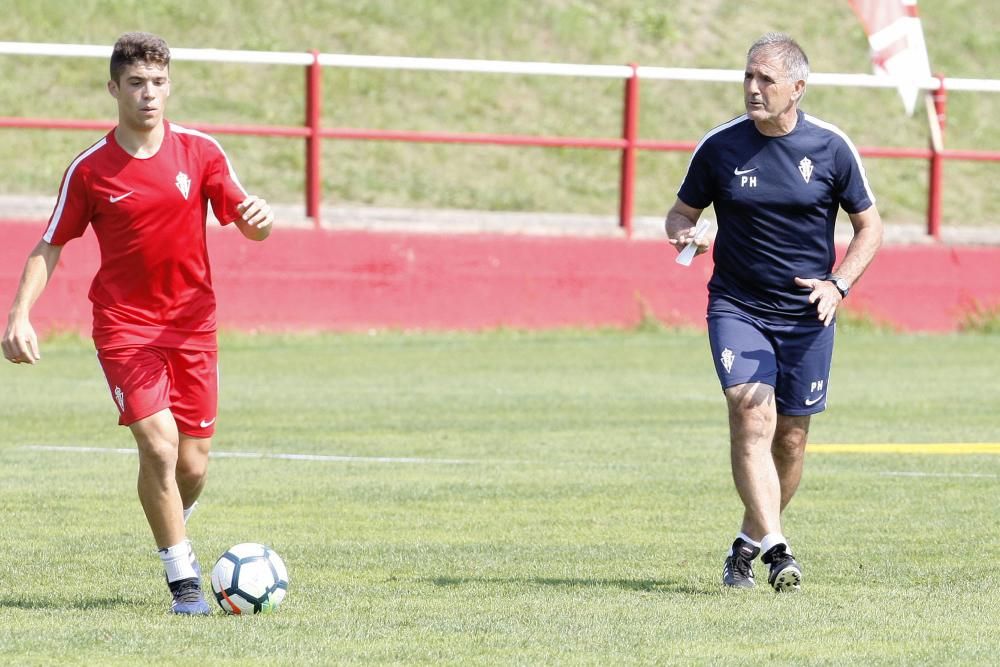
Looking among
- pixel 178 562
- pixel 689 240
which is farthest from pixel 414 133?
pixel 178 562

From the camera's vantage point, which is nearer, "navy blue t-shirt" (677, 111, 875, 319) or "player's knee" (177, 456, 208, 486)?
"player's knee" (177, 456, 208, 486)

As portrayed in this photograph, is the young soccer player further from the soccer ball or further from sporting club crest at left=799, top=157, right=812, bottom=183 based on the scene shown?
sporting club crest at left=799, top=157, right=812, bottom=183

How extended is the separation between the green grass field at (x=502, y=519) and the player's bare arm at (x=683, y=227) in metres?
1.37

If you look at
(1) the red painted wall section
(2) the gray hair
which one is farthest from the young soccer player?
Result: (1) the red painted wall section

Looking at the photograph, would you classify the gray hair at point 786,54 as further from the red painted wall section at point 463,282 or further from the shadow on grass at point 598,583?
the red painted wall section at point 463,282

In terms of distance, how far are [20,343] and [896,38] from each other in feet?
50.9

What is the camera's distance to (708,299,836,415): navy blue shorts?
25.5 feet

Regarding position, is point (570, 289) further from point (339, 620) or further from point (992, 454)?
point (339, 620)

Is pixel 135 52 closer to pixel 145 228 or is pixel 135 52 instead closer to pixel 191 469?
pixel 145 228

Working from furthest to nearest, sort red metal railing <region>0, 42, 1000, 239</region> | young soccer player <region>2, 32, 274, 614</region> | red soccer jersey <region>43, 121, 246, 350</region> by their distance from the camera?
red metal railing <region>0, 42, 1000, 239</region>
red soccer jersey <region>43, 121, 246, 350</region>
young soccer player <region>2, 32, 274, 614</region>

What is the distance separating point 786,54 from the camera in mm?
7699

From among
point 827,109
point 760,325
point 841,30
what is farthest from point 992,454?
point 841,30

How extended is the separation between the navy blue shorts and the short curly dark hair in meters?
2.46

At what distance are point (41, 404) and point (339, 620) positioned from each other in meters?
7.51
